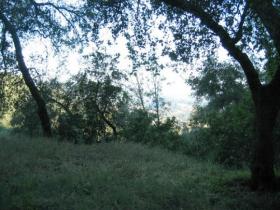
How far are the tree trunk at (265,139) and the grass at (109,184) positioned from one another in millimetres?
513

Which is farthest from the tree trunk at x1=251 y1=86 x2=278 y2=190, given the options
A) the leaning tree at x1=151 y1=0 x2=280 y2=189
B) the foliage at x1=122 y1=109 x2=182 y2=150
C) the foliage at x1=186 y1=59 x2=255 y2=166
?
→ the foliage at x1=122 y1=109 x2=182 y2=150

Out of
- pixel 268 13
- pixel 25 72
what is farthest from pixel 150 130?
pixel 268 13

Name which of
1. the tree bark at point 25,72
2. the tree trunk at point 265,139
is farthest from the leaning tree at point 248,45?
the tree bark at point 25,72

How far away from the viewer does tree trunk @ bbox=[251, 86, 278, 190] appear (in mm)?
8461

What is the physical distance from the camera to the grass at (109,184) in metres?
6.55

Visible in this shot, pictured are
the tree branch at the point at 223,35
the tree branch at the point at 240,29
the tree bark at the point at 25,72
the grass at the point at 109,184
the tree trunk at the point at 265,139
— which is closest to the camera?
the grass at the point at 109,184

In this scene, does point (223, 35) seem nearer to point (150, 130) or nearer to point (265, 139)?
point (265, 139)

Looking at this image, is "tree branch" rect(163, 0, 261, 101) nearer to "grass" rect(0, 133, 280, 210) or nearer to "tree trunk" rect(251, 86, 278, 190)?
"tree trunk" rect(251, 86, 278, 190)

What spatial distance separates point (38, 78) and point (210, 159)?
37.4ft

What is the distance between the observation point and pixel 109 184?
25.7 feet

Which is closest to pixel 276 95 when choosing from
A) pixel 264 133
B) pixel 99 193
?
pixel 264 133

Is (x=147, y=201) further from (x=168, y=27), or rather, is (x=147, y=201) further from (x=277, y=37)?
(x=168, y=27)

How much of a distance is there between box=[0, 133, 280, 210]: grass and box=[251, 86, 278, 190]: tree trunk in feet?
1.68

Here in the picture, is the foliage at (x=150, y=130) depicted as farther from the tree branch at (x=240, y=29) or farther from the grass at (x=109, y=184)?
the tree branch at (x=240, y=29)
